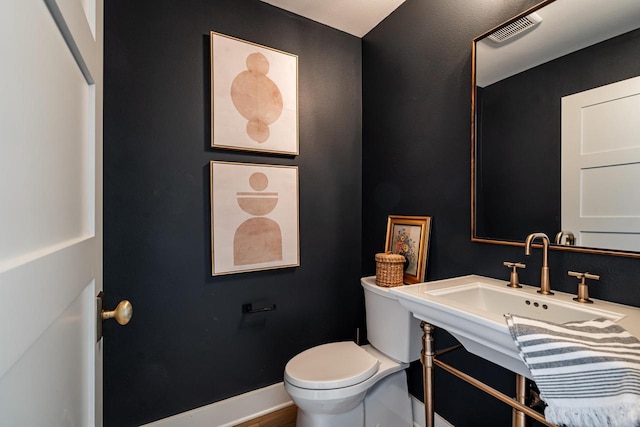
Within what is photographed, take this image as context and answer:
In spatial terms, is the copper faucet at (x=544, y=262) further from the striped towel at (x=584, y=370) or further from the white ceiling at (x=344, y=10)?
the white ceiling at (x=344, y=10)

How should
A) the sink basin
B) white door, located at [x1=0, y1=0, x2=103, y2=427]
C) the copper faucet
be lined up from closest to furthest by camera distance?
white door, located at [x1=0, y1=0, x2=103, y2=427] < the sink basin < the copper faucet

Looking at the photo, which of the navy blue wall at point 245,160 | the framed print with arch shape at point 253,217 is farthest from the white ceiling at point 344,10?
the framed print with arch shape at point 253,217

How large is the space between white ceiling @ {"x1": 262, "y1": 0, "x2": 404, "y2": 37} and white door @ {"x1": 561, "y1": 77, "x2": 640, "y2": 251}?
4.18 feet

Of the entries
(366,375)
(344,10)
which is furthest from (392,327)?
(344,10)

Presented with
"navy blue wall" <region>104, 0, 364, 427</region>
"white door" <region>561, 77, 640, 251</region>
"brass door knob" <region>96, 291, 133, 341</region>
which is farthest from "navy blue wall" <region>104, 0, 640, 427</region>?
"brass door knob" <region>96, 291, 133, 341</region>

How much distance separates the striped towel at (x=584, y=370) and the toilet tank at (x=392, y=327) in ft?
2.56

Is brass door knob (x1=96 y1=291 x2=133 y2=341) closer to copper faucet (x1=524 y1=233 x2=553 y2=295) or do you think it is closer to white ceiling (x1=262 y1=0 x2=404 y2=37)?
copper faucet (x1=524 y1=233 x2=553 y2=295)

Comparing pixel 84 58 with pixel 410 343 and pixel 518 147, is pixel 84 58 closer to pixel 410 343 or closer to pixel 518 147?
pixel 518 147

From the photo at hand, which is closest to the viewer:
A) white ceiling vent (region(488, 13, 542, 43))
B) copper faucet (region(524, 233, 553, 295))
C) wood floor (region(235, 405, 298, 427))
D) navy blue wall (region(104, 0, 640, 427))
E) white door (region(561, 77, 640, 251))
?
white door (region(561, 77, 640, 251))

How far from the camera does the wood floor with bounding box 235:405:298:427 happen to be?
167 cm

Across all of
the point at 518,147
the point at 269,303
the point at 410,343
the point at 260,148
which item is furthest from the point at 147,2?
the point at 410,343

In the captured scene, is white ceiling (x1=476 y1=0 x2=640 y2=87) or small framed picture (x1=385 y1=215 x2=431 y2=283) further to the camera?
small framed picture (x1=385 y1=215 x2=431 y2=283)

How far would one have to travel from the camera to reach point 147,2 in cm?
149

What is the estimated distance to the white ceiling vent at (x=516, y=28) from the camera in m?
1.18
